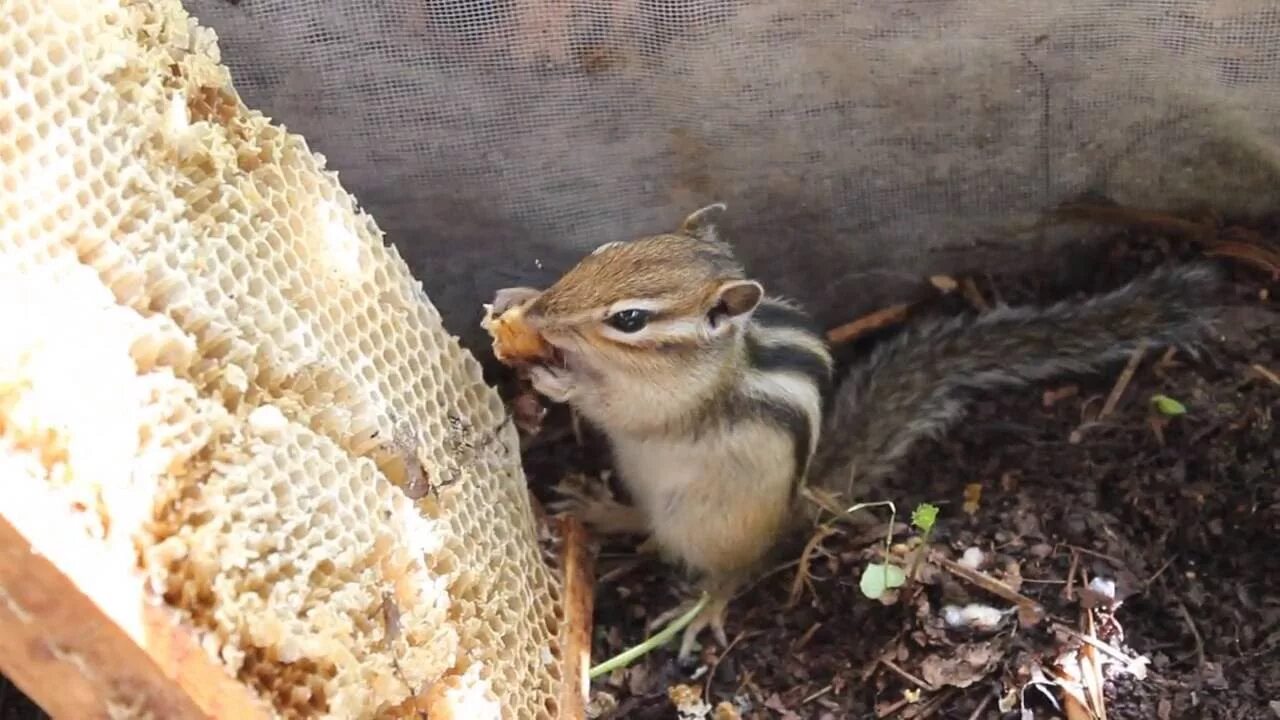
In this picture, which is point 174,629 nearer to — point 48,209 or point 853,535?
point 48,209

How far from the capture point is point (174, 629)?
1.48m

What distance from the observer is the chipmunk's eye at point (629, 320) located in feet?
7.02

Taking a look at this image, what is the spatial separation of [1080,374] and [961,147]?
1.88ft

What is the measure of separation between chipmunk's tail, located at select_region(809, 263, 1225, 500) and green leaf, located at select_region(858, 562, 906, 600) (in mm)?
246

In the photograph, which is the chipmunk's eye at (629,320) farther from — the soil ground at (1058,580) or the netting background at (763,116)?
the soil ground at (1058,580)

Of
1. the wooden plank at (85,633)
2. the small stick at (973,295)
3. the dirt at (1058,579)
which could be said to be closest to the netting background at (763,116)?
the small stick at (973,295)

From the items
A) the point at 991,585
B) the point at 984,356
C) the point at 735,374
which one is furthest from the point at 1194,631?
the point at 735,374

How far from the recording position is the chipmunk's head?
213 cm

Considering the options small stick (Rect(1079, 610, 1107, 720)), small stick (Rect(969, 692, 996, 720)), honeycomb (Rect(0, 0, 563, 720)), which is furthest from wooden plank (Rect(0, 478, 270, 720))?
small stick (Rect(1079, 610, 1107, 720))

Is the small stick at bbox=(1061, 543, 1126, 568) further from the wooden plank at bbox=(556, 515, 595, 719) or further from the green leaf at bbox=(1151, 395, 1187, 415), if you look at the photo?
the wooden plank at bbox=(556, 515, 595, 719)

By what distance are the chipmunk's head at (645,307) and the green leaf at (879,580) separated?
20.0 inches

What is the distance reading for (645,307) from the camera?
2127 mm

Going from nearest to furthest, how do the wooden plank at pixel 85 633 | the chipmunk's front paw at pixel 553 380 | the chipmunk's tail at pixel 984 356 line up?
the wooden plank at pixel 85 633
the chipmunk's front paw at pixel 553 380
the chipmunk's tail at pixel 984 356

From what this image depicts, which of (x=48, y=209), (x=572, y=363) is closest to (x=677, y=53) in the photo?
(x=572, y=363)
